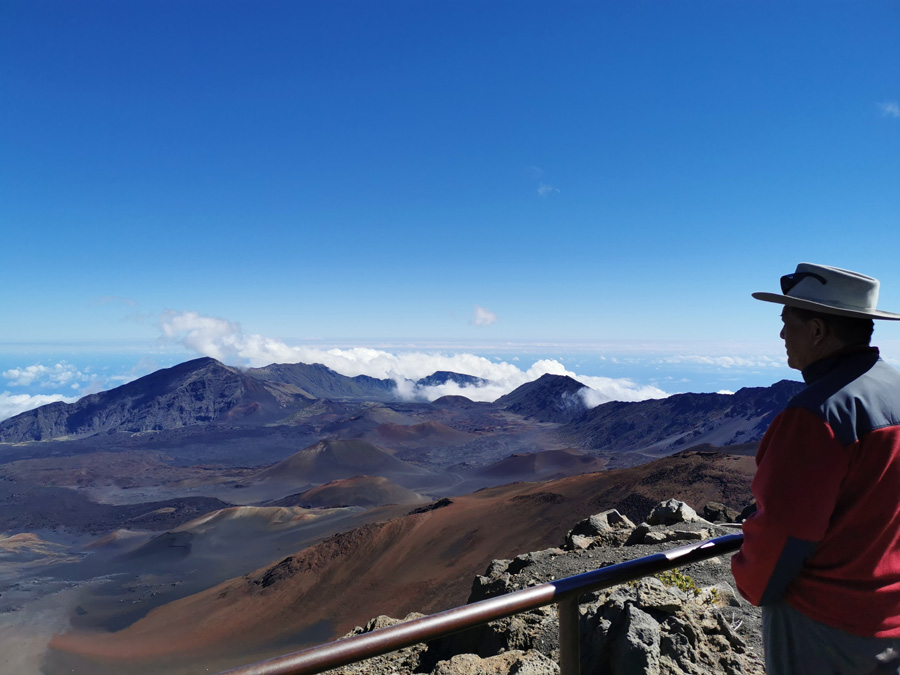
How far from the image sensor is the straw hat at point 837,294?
168 cm

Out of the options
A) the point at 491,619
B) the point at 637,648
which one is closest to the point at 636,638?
the point at 637,648

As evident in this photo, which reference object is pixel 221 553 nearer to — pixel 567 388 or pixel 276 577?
pixel 276 577

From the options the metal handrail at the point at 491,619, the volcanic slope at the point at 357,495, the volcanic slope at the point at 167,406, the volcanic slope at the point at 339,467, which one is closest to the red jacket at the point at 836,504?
the metal handrail at the point at 491,619

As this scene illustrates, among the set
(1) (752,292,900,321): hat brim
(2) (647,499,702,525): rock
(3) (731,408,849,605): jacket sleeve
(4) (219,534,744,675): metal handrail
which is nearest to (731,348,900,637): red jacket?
(3) (731,408,849,605): jacket sleeve

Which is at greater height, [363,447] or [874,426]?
[874,426]

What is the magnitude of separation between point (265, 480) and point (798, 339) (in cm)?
8911

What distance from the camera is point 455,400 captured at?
189375 mm

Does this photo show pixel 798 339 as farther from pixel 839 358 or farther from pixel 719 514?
pixel 719 514

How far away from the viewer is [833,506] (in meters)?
1.53

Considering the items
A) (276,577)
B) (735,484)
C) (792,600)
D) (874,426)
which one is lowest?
(276,577)

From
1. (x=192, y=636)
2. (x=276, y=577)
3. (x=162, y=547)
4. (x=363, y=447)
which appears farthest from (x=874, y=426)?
(x=363, y=447)

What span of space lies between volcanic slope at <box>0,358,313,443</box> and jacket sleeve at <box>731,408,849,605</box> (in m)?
159

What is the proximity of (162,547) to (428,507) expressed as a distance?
86.2 feet

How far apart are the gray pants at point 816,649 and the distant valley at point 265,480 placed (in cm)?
1934
